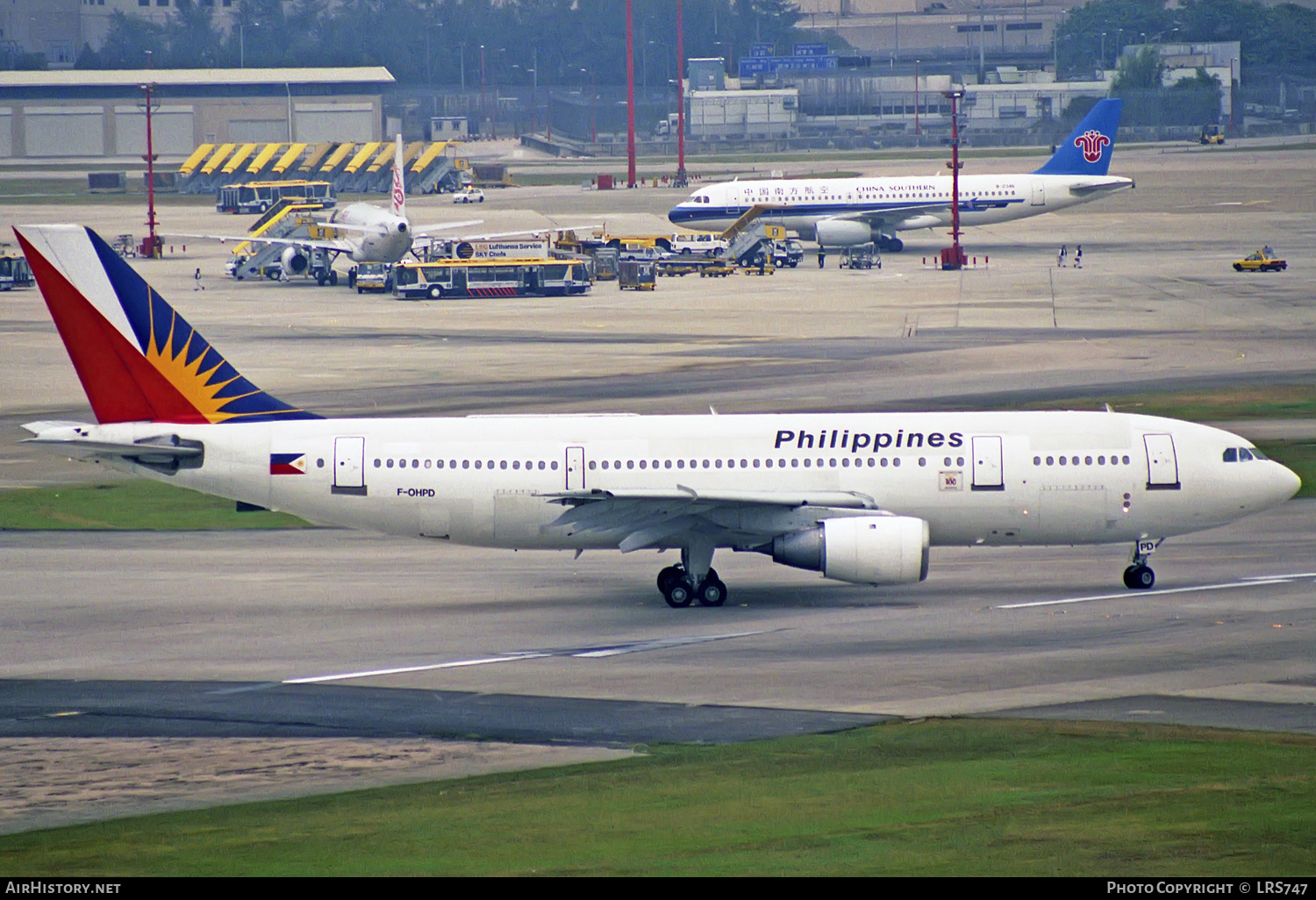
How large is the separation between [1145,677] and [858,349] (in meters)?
49.5

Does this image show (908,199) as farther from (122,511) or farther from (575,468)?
(575,468)

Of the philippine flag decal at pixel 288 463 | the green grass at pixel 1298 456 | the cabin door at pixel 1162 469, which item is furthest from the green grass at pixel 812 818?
the green grass at pixel 1298 456

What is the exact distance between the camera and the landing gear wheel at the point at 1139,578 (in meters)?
37.2

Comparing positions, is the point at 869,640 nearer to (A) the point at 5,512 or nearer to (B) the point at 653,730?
(B) the point at 653,730

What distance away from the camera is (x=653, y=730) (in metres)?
26.9

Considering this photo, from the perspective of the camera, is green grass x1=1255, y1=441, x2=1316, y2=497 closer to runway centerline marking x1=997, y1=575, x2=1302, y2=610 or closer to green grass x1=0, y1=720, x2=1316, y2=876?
runway centerline marking x1=997, y1=575, x2=1302, y2=610

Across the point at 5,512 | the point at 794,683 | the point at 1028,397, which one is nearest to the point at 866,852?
the point at 794,683

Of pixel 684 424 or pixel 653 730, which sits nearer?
pixel 653 730

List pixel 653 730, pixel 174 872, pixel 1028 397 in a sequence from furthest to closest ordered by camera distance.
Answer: pixel 1028 397 → pixel 653 730 → pixel 174 872

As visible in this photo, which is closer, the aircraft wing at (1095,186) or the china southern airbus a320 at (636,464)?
the china southern airbus a320 at (636,464)

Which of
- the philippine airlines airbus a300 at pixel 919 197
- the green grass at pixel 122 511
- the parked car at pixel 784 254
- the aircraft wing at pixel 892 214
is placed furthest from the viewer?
the philippine airlines airbus a300 at pixel 919 197

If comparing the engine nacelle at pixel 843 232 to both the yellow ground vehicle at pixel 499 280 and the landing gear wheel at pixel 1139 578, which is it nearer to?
the yellow ground vehicle at pixel 499 280

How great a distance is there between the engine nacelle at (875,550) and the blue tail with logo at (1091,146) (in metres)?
99.2

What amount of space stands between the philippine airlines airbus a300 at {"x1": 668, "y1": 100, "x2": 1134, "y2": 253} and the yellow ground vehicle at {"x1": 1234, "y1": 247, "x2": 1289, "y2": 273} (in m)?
20.3
